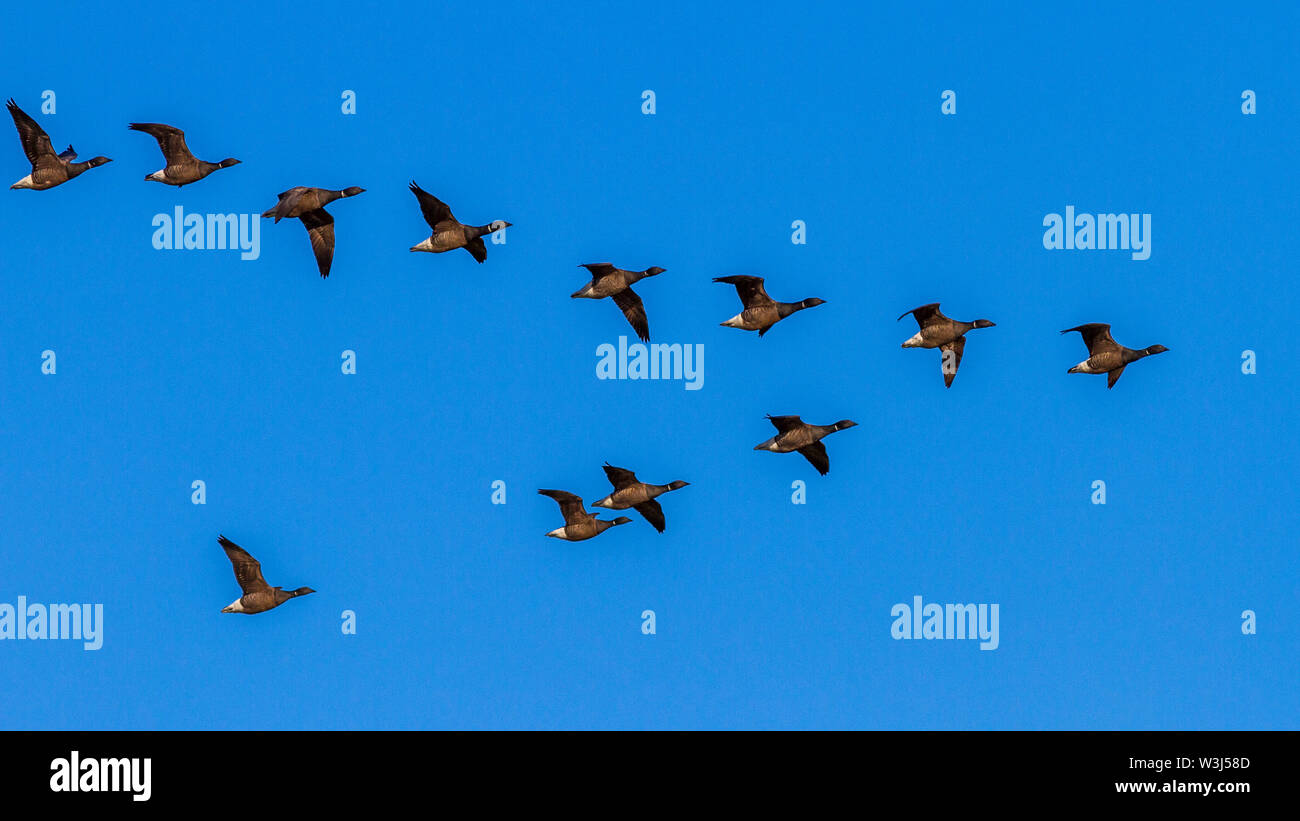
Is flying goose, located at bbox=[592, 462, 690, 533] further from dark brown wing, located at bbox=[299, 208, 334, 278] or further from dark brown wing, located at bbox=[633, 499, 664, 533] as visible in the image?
dark brown wing, located at bbox=[299, 208, 334, 278]

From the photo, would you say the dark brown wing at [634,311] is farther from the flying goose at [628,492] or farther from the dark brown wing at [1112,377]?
the dark brown wing at [1112,377]

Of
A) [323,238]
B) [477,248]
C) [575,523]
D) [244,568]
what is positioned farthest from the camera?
[323,238]

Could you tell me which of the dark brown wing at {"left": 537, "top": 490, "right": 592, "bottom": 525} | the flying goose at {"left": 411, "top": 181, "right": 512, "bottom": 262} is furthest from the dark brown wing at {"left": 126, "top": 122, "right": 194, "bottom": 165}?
the dark brown wing at {"left": 537, "top": 490, "right": 592, "bottom": 525}

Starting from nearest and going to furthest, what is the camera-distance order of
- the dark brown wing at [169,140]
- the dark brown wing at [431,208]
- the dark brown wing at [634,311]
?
the dark brown wing at [169,140] → the dark brown wing at [431,208] → the dark brown wing at [634,311]

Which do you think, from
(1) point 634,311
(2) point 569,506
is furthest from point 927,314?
(2) point 569,506

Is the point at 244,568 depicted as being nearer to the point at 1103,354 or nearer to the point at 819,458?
the point at 819,458

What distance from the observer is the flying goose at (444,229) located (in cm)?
2047

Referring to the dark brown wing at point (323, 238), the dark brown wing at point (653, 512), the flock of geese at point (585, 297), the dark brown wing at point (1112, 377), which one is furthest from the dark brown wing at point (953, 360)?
the dark brown wing at point (323, 238)

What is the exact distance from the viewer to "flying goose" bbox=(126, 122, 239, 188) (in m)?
20.1

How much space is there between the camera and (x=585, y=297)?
2066cm

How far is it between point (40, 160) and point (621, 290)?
8.00 m

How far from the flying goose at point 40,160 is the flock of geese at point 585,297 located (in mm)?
13

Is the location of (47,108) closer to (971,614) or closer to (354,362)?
(354,362)
